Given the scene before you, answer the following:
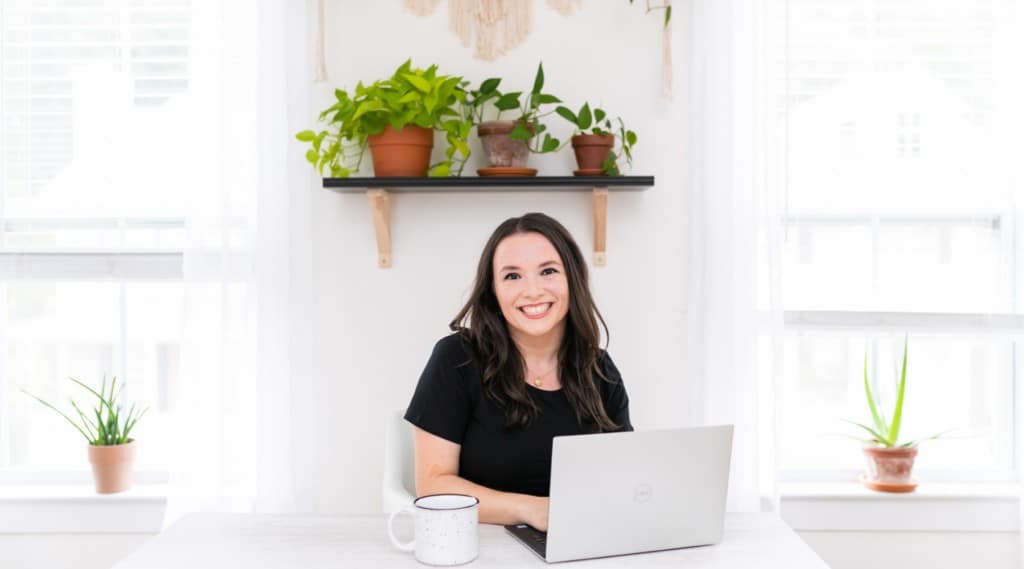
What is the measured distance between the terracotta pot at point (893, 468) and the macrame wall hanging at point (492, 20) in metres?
1.19

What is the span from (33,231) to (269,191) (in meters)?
0.80

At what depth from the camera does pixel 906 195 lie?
2.72 metres

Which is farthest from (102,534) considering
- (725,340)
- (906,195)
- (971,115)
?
(971,115)

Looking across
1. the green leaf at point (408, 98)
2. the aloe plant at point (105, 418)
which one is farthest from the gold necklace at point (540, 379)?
the aloe plant at point (105, 418)

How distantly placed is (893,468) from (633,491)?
1527 mm

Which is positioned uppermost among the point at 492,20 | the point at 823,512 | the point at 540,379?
the point at 492,20

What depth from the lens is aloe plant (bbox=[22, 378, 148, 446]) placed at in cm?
262

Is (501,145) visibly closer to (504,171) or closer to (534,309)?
(504,171)

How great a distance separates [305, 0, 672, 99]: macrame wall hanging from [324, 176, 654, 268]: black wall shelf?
0.34 metres

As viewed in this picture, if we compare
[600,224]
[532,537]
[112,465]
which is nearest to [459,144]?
[600,224]

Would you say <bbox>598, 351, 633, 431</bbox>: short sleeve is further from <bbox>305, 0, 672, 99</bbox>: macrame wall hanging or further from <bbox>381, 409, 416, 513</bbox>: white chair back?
<bbox>305, 0, 672, 99</bbox>: macrame wall hanging

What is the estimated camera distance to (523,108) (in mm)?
2578

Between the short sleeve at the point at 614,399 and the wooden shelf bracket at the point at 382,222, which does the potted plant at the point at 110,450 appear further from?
the short sleeve at the point at 614,399

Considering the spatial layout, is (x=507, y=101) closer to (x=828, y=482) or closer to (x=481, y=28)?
(x=481, y=28)
